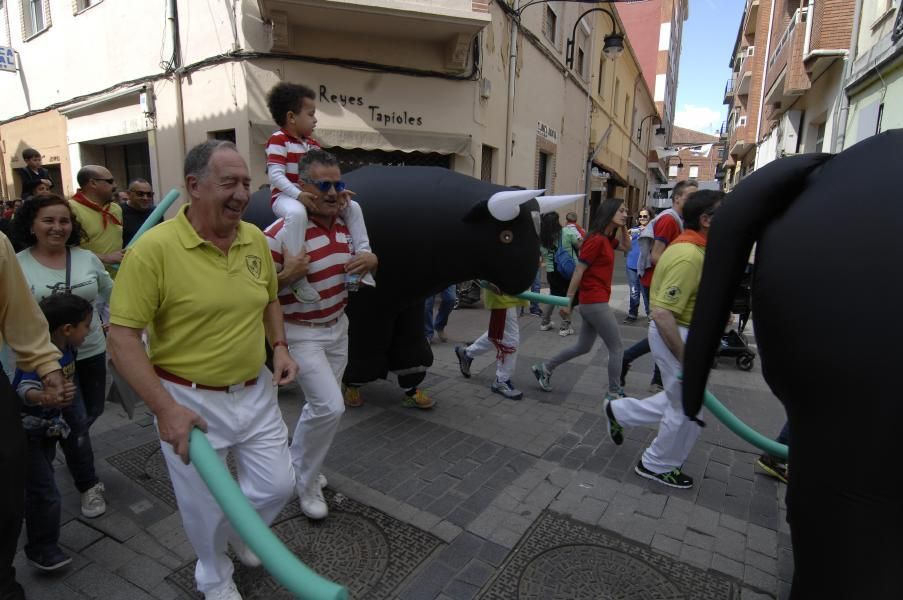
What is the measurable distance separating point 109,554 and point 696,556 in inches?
115

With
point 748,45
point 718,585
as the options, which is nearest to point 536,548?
point 718,585

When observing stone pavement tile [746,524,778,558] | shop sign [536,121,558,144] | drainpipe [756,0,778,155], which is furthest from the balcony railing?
stone pavement tile [746,524,778,558]

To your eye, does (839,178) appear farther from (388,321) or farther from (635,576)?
(388,321)

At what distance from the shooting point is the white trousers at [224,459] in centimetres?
200

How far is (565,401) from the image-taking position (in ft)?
15.7

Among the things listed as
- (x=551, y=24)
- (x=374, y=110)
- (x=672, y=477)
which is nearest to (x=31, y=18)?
(x=374, y=110)

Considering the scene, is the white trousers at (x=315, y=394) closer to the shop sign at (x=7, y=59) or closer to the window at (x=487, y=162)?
the window at (x=487, y=162)

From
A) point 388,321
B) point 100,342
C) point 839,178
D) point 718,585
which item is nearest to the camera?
point 839,178

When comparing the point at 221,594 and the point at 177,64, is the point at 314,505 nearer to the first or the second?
the point at 221,594

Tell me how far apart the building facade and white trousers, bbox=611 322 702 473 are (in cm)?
628

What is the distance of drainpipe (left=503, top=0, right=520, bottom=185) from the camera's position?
9.80 metres

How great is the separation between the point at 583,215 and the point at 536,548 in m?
15.5

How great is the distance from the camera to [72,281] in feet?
9.46

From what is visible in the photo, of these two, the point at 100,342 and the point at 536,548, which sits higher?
the point at 100,342
